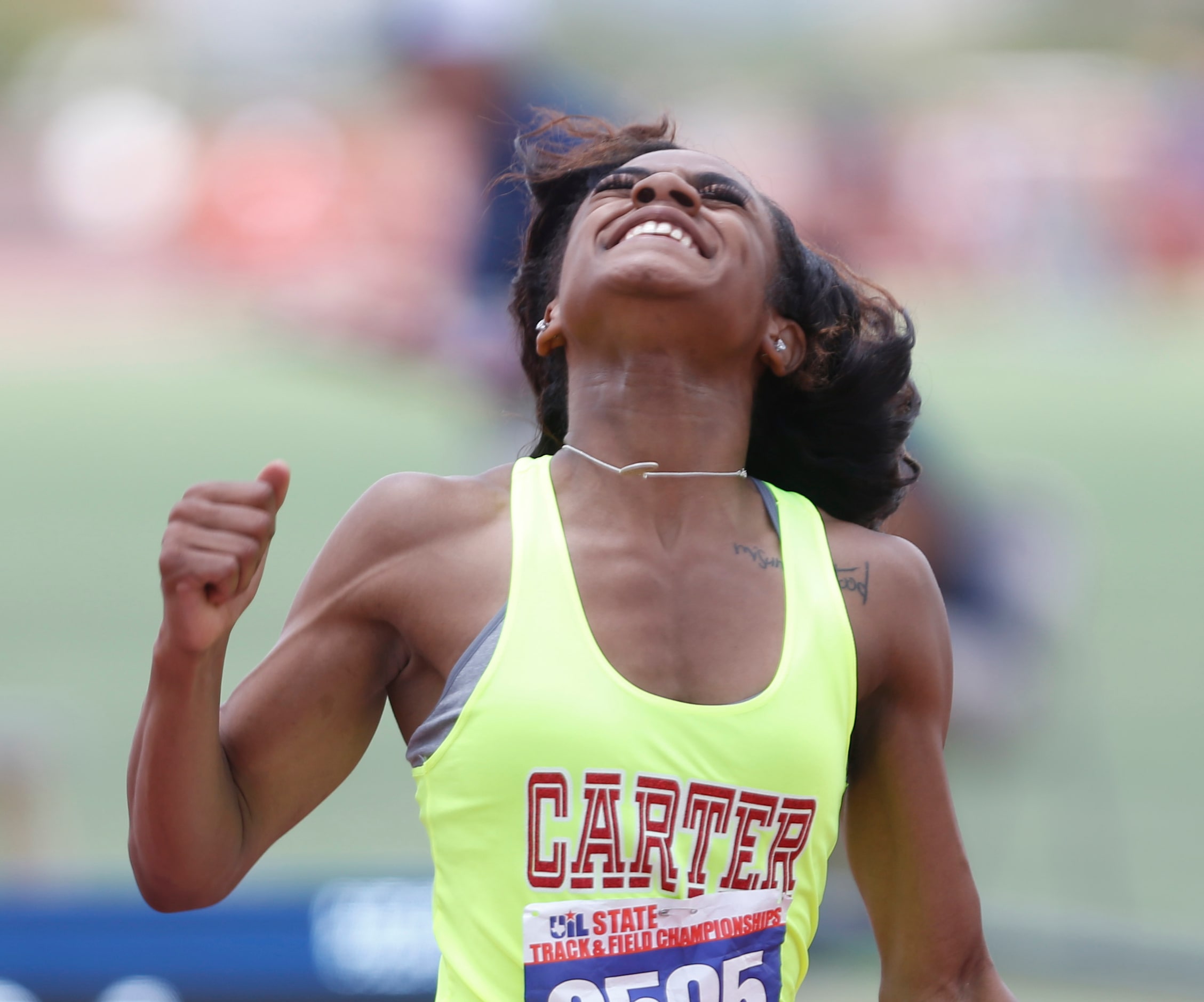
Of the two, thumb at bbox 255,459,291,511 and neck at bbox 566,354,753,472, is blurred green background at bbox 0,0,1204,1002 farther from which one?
thumb at bbox 255,459,291,511

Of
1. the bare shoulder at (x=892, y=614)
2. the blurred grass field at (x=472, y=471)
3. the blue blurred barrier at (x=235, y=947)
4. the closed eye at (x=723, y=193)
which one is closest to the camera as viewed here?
the bare shoulder at (x=892, y=614)

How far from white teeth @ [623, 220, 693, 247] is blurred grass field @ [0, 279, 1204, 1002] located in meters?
1.17

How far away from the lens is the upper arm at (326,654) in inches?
70.5

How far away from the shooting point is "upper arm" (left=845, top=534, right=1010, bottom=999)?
1896 mm

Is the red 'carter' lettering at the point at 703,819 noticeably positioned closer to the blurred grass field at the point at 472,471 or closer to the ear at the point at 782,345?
the ear at the point at 782,345

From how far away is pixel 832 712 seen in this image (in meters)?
1.78

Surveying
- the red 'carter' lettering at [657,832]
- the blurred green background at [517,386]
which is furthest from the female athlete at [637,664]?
the blurred green background at [517,386]

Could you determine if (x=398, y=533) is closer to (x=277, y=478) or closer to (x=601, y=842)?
(x=277, y=478)

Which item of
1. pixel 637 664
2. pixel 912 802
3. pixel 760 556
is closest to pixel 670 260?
pixel 760 556

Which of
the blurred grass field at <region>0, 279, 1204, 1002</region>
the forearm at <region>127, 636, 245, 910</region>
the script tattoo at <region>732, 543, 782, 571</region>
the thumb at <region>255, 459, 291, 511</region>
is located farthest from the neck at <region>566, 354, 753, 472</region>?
the blurred grass field at <region>0, 279, 1204, 1002</region>

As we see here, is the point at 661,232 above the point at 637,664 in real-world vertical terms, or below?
above

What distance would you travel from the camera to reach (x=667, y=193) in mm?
1945

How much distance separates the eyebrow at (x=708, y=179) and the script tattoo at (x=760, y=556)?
0.45m

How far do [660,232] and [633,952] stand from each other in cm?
83
